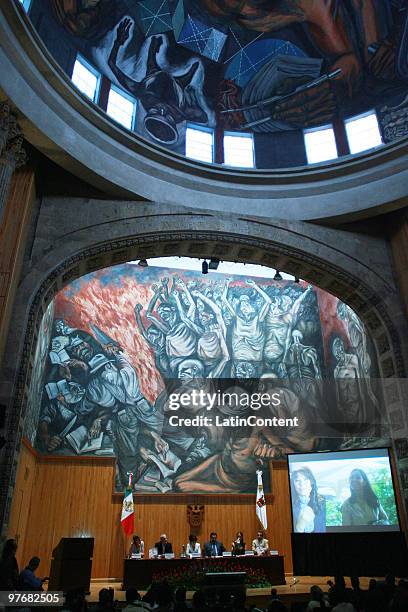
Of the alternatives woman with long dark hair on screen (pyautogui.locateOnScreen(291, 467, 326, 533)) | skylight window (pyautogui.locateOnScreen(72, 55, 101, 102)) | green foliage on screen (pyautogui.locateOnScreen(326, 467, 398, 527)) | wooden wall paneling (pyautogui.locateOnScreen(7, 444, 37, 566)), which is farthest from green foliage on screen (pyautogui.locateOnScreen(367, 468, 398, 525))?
skylight window (pyautogui.locateOnScreen(72, 55, 101, 102))

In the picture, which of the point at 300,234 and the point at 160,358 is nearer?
the point at 300,234

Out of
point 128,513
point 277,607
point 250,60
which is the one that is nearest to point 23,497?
point 128,513

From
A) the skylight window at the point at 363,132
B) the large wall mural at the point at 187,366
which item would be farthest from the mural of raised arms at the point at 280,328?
the skylight window at the point at 363,132

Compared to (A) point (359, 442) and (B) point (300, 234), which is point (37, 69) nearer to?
(B) point (300, 234)

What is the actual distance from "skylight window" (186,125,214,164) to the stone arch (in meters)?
2.66

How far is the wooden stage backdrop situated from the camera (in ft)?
50.6

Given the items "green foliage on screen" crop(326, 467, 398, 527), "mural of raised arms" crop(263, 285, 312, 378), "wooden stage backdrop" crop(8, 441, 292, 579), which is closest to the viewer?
"green foliage on screen" crop(326, 467, 398, 527)

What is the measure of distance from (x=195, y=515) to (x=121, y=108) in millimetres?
13604

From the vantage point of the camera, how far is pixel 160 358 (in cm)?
1912

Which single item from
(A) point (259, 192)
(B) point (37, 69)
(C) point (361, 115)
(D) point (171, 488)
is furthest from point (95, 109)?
(D) point (171, 488)

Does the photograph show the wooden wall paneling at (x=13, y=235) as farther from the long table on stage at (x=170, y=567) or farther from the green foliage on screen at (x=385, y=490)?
the green foliage on screen at (x=385, y=490)

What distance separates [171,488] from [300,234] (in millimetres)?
10623

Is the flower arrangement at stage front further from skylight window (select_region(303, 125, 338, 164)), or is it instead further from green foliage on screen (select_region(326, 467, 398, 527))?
skylight window (select_region(303, 125, 338, 164))

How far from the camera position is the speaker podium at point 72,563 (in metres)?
9.88
